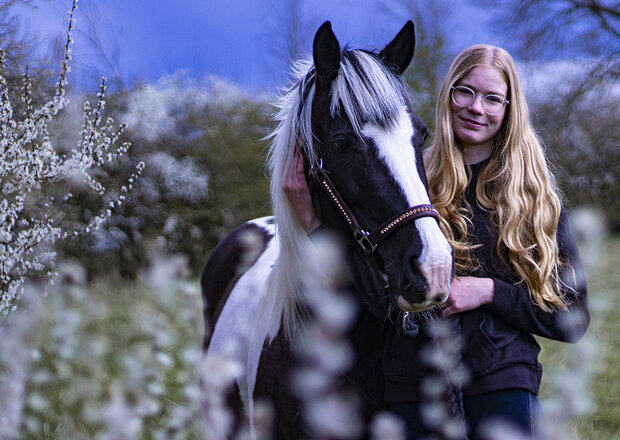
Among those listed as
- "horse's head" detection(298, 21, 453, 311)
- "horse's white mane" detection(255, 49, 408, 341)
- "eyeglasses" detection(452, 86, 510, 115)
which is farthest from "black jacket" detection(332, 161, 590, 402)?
"eyeglasses" detection(452, 86, 510, 115)

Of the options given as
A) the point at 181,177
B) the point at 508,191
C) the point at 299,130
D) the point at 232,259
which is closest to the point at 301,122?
the point at 299,130

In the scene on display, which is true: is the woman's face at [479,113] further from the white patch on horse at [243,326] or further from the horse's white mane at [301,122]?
the white patch on horse at [243,326]

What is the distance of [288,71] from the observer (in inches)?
108

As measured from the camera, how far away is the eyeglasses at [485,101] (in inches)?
91.4

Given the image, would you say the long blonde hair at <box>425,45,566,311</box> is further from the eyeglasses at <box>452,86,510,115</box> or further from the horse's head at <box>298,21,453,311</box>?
the horse's head at <box>298,21,453,311</box>

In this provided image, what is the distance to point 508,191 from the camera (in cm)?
224

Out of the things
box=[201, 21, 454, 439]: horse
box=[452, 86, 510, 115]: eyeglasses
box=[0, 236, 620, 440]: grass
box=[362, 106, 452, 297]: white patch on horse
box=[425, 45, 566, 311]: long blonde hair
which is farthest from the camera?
box=[0, 236, 620, 440]: grass

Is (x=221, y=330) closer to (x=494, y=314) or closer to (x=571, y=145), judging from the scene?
(x=494, y=314)

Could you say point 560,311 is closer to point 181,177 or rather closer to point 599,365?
point 599,365

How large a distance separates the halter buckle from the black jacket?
3.8 inches

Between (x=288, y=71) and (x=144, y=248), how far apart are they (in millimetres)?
8770

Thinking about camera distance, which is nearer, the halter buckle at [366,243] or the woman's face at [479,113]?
the halter buckle at [366,243]

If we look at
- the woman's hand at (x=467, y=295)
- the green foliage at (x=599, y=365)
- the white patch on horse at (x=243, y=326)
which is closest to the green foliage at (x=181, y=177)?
the green foliage at (x=599, y=365)

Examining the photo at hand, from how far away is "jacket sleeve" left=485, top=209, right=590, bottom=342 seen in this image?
6.88 ft
